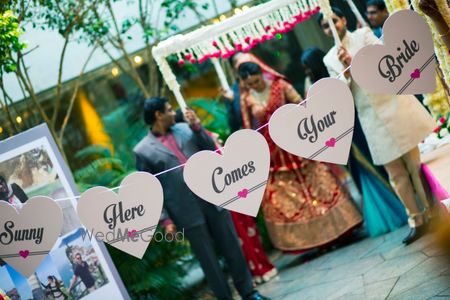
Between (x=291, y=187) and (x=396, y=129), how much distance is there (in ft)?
4.41

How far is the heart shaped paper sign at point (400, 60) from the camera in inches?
138

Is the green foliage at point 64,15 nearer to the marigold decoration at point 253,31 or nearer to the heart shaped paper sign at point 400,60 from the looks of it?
the marigold decoration at point 253,31

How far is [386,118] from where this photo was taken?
205 inches

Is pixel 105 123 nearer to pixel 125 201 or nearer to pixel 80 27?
pixel 80 27

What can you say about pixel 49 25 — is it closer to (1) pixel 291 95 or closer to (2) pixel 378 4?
(1) pixel 291 95

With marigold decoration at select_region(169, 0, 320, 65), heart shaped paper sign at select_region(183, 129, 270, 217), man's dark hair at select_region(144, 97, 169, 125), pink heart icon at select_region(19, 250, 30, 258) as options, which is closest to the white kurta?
marigold decoration at select_region(169, 0, 320, 65)

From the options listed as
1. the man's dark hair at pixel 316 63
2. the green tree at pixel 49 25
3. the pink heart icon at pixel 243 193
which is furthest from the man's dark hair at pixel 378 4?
the green tree at pixel 49 25

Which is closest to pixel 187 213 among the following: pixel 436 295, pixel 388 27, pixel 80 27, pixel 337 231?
pixel 337 231

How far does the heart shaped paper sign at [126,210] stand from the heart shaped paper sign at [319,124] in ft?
2.38

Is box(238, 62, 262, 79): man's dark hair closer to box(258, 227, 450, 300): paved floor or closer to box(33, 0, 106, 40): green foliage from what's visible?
box(258, 227, 450, 300): paved floor

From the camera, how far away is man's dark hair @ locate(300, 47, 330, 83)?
604 centimetres

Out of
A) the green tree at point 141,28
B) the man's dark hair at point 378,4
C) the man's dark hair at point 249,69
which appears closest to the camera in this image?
the man's dark hair at point 378,4

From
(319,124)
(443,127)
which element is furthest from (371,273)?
(319,124)

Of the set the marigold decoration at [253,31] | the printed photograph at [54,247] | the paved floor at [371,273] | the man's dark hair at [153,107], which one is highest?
the marigold decoration at [253,31]
